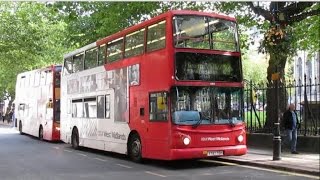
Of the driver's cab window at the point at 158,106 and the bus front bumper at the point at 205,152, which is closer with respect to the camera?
the bus front bumper at the point at 205,152

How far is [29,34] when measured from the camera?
3525cm

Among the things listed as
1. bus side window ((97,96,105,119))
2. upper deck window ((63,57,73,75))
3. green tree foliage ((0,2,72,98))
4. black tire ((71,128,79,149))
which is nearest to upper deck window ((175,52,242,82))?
bus side window ((97,96,105,119))

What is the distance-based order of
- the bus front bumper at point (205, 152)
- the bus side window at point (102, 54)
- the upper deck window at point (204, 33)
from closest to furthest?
1. the bus front bumper at point (205, 152)
2. the upper deck window at point (204, 33)
3. the bus side window at point (102, 54)

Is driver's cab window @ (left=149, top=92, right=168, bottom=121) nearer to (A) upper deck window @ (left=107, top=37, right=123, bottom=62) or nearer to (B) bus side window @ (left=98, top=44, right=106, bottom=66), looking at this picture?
(A) upper deck window @ (left=107, top=37, right=123, bottom=62)

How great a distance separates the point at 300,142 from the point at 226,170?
168 inches

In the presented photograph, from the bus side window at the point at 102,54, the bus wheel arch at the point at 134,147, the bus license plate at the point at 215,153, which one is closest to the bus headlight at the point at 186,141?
the bus license plate at the point at 215,153

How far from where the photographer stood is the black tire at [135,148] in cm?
1444

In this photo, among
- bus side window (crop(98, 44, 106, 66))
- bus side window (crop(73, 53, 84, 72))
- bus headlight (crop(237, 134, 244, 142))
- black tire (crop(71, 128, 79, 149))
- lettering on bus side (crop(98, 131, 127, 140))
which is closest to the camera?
bus headlight (crop(237, 134, 244, 142))

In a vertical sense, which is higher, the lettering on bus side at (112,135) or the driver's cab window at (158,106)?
the driver's cab window at (158,106)

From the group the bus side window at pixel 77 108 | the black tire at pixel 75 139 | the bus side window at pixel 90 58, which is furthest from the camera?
the black tire at pixel 75 139

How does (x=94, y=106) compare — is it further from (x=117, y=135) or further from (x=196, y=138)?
(x=196, y=138)

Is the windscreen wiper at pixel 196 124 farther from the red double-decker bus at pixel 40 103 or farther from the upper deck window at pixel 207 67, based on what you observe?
the red double-decker bus at pixel 40 103

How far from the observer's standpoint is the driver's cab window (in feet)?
42.5

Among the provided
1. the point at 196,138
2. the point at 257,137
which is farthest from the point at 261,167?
the point at 257,137
